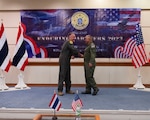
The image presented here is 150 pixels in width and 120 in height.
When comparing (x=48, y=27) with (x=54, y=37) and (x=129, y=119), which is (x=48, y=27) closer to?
(x=54, y=37)

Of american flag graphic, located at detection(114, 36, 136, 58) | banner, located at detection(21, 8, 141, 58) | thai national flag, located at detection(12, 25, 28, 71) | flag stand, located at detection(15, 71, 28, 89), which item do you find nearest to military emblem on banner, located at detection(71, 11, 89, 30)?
banner, located at detection(21, 8, 141, 58)

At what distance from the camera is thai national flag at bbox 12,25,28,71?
765 centimetres

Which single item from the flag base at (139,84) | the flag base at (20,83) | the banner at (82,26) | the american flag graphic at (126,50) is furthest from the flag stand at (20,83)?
the flag base at (139,84)

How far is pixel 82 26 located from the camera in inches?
320

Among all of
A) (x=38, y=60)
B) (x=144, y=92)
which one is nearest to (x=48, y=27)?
(x=38, y=60)

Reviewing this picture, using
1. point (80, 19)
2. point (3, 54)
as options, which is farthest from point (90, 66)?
point (3, 54)

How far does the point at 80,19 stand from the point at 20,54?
2.08 m

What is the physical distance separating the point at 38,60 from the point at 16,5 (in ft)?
5.97

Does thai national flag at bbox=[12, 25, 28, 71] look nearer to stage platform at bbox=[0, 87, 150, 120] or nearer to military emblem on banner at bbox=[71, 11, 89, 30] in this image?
stage platform at bbox=[0, 87, 150, 120]

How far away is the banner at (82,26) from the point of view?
809cm

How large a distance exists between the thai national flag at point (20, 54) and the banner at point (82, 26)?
0.58 meters

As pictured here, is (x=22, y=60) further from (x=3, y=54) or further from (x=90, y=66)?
(x=90, y=66)

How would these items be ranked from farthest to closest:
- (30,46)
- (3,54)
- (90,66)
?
(30,46)
(3,54)
(90,66)

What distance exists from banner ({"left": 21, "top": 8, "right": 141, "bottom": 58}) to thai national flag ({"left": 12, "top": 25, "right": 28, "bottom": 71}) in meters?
0.58
